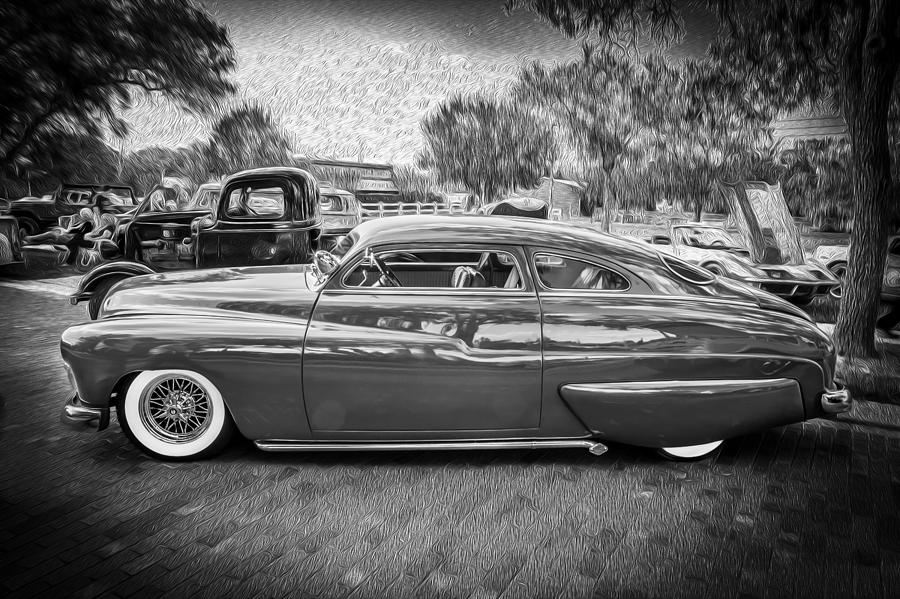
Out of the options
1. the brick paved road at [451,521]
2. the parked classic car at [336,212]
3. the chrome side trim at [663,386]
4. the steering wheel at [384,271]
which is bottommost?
the brick paved road at [451,521]

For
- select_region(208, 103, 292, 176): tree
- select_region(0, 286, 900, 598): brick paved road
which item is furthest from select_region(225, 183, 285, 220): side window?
select_region(0, 286, 900, 598): brick paved road

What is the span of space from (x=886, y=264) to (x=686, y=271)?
3432 millimetres

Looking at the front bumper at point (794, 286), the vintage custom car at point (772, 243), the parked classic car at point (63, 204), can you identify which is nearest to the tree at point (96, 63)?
the parked classic car at point (63, 204)

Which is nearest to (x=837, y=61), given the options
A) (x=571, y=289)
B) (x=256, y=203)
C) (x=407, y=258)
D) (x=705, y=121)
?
(x=705, y=121)

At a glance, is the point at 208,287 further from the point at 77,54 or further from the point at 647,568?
the point at 77,54

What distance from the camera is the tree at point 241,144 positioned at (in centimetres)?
475

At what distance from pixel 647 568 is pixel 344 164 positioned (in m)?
4.21

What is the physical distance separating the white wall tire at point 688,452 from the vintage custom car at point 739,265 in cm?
270

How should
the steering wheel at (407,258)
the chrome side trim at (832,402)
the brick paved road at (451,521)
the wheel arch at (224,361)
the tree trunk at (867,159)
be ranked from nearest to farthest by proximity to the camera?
the brick paved road at (451,521) → the wheel arch at (224,361) → the chrome side trim at (832,402) → the steering wheel at (407,258) → the tree trunk at (867,159)

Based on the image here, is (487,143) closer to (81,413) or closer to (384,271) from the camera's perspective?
(384,271)

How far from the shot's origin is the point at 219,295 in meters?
2.59

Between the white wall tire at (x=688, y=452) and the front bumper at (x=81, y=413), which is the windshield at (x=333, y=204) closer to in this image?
the front bumper at (x=81, y=413)

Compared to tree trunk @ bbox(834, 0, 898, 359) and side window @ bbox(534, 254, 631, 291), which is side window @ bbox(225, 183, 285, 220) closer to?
side window @ bbox(534, 254, 631, 291)

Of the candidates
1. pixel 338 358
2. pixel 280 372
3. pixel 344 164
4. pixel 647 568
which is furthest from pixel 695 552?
pixel 344 164
